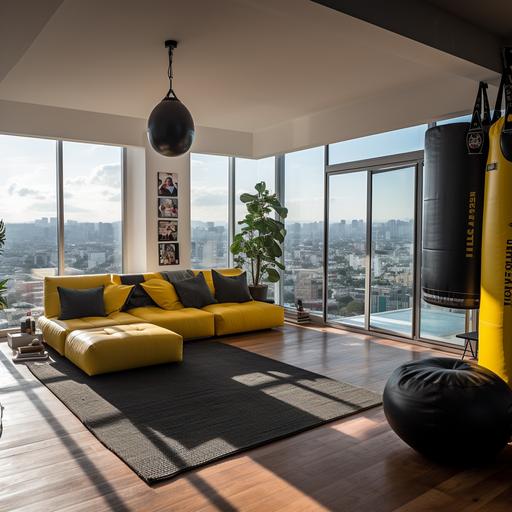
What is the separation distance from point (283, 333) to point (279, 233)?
164 centimetres

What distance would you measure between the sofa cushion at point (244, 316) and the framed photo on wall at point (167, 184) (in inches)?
69.4

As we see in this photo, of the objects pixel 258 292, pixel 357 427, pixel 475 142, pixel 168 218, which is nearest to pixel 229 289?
pixel 258 292

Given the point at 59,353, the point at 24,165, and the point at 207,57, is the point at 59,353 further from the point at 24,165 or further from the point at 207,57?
the point at 207,57

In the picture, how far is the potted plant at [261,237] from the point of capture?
24.8ft

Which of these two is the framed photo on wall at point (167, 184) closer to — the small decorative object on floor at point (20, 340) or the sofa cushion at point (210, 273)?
the sofa cushion at point (210, 273)

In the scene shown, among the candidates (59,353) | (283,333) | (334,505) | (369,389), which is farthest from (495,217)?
(59,353)

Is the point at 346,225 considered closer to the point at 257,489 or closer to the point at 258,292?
the point at 258,292

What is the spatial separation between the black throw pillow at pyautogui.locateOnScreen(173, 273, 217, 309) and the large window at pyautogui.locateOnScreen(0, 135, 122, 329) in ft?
4.12

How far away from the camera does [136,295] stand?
648 cm

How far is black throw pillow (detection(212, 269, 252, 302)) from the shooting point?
6.98 metres

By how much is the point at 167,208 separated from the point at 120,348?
9.89 feet

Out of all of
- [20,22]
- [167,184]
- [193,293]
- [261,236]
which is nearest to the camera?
[20,22]

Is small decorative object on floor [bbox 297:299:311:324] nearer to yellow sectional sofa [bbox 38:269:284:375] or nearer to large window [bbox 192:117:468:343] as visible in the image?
large window [bbox 192:117:468:343]

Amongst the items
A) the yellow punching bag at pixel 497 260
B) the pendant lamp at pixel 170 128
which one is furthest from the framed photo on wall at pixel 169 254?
the yellow punching bag at pixel 497 260
